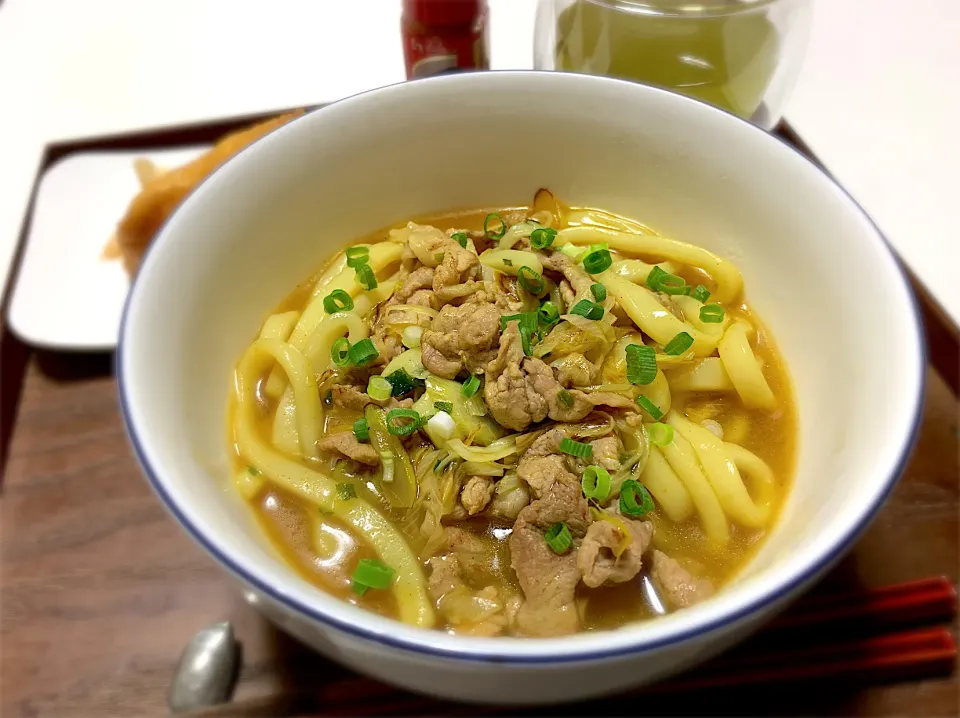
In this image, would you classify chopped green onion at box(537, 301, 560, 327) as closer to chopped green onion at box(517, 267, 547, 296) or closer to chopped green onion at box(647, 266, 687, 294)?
chopped green onion at box(517, 267, 547, 296)

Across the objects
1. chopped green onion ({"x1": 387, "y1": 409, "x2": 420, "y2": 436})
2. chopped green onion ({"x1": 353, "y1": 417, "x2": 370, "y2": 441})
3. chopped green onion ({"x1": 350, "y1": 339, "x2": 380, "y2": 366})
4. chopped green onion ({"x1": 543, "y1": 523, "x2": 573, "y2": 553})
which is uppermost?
chopped green onion ({"x1": 350, "y1": 339, "x2": 380, "y2": 366})

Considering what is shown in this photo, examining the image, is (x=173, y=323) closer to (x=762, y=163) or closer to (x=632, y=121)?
(x=632, y=121)

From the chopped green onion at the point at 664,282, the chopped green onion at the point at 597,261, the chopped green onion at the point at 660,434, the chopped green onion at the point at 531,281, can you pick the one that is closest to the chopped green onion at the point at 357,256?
the chopped green onion at the point at 531,281

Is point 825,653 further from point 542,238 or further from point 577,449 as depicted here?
point 542,238

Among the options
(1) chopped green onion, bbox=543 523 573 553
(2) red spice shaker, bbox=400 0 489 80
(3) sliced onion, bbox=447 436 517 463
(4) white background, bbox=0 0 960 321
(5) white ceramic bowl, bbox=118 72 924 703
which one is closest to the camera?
(5) white ceramic bowl, bbox=118 72 924 703

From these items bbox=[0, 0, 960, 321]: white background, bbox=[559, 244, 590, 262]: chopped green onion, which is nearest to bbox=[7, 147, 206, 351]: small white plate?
bbox=[0, 0, 960, 321]: white background

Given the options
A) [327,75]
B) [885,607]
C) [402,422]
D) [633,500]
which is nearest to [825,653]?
[885,607]

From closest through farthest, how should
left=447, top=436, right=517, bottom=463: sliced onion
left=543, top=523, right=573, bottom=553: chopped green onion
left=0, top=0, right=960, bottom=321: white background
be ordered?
left=543, top=523, right=573, bottom=553: chopped green onion → left=447, top=436, right=517, bottom=463: sliced onion → left=0, top=0, right=960, bottom=321: white background
